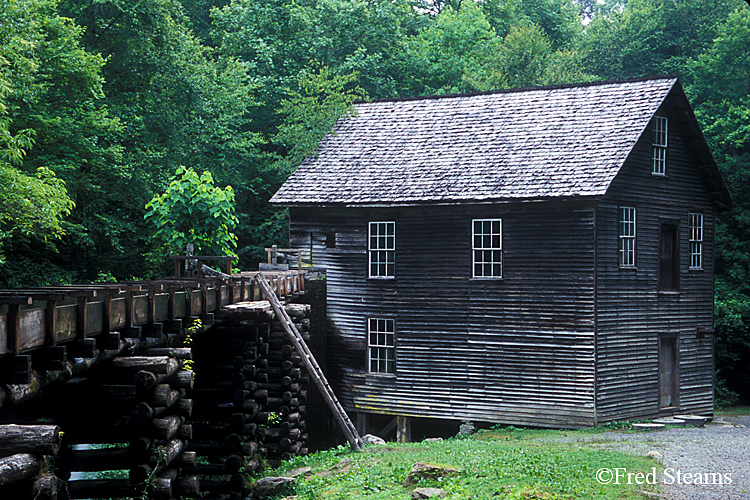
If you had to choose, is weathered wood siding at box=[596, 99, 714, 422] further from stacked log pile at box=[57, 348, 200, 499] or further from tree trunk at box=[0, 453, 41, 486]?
tree trunk at box=[0, 453, 41, 486]

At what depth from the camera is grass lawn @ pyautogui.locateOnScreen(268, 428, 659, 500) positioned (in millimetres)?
12711

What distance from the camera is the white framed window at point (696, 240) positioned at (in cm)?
2572

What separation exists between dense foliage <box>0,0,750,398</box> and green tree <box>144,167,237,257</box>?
261cm

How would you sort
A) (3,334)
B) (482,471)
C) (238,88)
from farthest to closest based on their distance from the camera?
(238,88) < (482,471) < (3,334)

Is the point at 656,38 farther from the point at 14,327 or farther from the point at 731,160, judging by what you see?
the point at 14,327

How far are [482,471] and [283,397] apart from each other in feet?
24.6

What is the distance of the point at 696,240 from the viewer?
25.9 m

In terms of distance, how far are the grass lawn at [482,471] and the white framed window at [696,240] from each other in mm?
9656

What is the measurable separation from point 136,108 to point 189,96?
230 cm

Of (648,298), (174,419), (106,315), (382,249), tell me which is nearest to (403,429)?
(382,249)

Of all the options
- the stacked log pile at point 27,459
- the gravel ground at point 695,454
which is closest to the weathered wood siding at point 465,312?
the gravel ground at point 695,454

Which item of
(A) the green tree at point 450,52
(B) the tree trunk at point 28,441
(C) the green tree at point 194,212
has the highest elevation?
(A) the green tree at point 450,52

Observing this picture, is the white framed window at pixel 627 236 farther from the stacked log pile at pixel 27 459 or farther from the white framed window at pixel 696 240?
the stacked log pile at pixel 27 459

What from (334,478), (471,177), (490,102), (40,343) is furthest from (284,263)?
(40,343)
